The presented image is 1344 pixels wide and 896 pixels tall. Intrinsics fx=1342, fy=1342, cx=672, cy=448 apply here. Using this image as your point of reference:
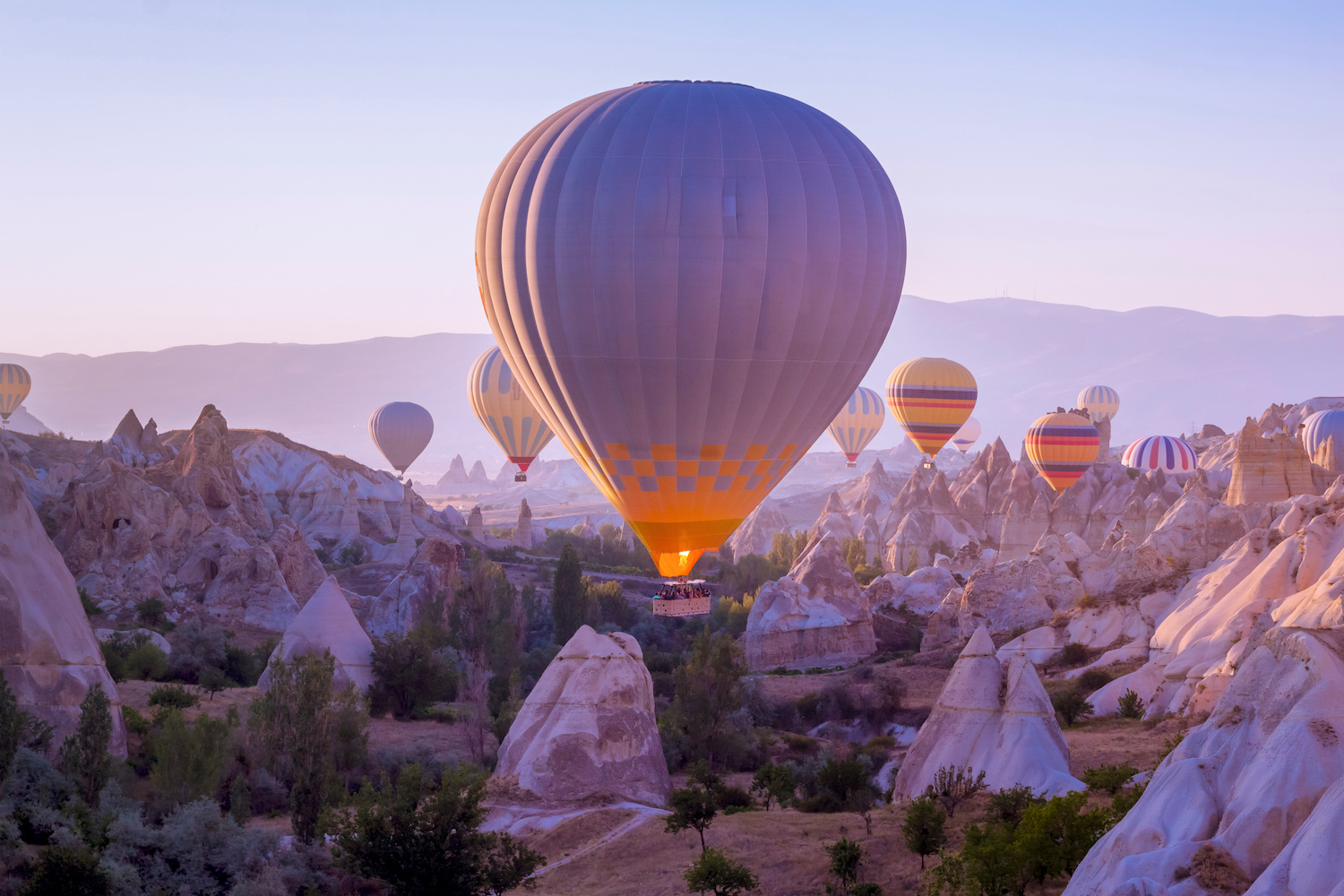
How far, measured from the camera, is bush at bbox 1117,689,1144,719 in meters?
32.6

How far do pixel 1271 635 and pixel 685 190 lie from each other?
13875 mm

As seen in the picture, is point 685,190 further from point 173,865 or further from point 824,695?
point 824,695

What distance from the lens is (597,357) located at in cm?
2720

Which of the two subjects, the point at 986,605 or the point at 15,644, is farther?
the point at 986,605

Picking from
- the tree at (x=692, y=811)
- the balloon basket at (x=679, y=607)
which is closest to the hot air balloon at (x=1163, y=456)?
the balloon basket at (x=679, y=607)

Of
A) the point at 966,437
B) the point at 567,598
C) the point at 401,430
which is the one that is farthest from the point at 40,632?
the point at 966,437

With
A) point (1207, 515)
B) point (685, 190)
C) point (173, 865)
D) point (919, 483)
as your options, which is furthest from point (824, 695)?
point (919, 483)

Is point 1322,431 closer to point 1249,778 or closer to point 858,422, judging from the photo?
point 858,422

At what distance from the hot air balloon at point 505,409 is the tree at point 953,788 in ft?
150

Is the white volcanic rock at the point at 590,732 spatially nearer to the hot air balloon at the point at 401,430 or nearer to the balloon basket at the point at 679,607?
the balloon basket at the point at 679,607

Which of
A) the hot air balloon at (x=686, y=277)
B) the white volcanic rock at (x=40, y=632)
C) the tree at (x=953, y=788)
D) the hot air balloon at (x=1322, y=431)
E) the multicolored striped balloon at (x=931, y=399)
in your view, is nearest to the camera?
the tree at (x=953, y=788)

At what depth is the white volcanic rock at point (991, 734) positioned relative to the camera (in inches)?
969

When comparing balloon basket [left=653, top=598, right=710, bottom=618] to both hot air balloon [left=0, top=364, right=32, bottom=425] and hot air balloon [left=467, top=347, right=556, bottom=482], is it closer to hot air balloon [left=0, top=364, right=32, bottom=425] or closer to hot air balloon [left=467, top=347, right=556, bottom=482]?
hot air balloon [left=467, top=347, right=556, bottom=482]

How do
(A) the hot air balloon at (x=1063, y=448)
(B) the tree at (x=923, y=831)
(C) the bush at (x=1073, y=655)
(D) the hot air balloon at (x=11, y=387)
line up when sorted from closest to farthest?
(B) the tree at (x=923, y=831)
(C) the bush at (x=1073, y=655)
(A) the hot air balloon at (x=1063, y=448)
(D) the hot air balloon at (x=11, y=387)
